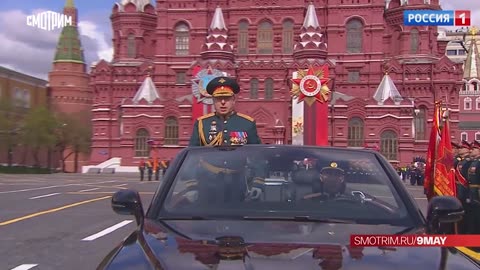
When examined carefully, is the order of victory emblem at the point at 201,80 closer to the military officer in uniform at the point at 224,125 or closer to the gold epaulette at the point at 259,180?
the military officer in uniform at the point at 224,125

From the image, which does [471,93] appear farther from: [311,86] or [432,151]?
[432,151]

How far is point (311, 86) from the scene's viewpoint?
49.7 m

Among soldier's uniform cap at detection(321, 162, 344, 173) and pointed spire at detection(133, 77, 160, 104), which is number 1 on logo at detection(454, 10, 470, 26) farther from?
pointed spire at detection(133, 77, 160, 104)

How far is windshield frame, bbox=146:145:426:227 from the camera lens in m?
3.65

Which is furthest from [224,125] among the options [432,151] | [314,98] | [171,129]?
[171,129]

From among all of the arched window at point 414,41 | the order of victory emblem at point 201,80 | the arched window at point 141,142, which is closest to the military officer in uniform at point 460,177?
the order of victory emblem at point 201,80

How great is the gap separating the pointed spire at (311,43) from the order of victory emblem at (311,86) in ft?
21.0

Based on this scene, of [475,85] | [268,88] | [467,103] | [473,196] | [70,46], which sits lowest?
[473,196]

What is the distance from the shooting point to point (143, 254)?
9.71 feet

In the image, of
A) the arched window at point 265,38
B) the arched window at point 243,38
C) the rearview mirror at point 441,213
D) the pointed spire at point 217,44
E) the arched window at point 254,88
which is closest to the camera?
the rearview mirror at point 441,213

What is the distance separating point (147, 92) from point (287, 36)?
14534 millimetres

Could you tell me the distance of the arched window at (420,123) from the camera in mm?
57344

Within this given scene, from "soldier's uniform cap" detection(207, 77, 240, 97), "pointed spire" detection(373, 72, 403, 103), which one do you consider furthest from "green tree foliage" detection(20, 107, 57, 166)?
"soldier's uniform cap" detection(207, 77, 240, 97)

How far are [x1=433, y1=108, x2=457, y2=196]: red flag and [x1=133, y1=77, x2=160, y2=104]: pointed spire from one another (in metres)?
48.4
